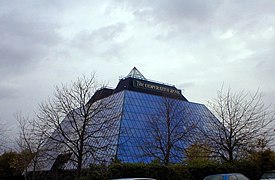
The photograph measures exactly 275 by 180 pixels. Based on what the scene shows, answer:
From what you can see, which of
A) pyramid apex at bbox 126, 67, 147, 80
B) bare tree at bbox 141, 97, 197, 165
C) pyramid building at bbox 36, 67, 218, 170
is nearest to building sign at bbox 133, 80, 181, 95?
pyramid building at bbox 36, 67, 218, 170

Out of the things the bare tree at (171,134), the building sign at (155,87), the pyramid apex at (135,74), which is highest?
the pyramid apex at (135,74)

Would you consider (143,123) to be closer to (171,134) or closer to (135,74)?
(171,134)

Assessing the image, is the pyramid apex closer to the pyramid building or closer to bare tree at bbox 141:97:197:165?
the pyramid building

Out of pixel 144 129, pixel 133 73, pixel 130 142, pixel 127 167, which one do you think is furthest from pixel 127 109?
pixel 127 167

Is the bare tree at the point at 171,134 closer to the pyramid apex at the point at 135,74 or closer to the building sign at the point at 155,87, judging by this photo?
the building sign at the point at 155,87

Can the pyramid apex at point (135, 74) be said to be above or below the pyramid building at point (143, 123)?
above

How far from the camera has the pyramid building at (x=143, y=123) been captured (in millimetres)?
29594

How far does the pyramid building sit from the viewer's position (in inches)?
1165

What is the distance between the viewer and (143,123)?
4722cm

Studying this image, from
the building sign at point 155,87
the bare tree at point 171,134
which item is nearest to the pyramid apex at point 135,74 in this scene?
the building sign at point 155,87

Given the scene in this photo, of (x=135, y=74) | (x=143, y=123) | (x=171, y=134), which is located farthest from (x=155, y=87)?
(x=171, y=134)

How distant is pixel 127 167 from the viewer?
20.3 meters

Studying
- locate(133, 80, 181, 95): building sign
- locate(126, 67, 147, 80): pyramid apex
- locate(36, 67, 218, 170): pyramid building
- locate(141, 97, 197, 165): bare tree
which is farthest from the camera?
locate(126, 67, 147, 80): pyramid apex

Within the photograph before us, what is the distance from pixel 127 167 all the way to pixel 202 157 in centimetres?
975
